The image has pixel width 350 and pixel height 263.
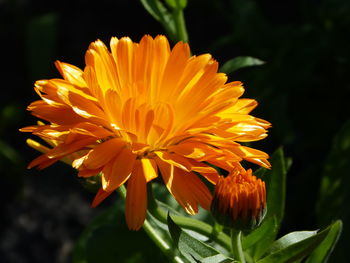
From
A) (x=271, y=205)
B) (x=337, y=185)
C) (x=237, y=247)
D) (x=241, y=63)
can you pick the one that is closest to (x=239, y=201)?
(x=237, y=247)

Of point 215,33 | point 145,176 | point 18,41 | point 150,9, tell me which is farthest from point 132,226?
point 18,41

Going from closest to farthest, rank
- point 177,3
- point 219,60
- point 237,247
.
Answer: point 237,247, point 177,3, point 219,60

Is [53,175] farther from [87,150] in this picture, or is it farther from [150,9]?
[87,150]

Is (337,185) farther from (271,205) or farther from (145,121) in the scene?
(145,121)

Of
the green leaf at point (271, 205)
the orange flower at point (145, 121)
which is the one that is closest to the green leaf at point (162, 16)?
→ the orange flower at point (145, 121)

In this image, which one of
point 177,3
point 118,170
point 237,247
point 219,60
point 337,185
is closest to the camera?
point 118,170

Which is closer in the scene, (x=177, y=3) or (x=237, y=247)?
(x=237, y=247)

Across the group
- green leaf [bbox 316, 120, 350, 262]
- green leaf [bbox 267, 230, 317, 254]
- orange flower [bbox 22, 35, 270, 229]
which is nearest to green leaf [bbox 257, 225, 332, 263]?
green leaf [bbox 267, 230, 317, 254]
